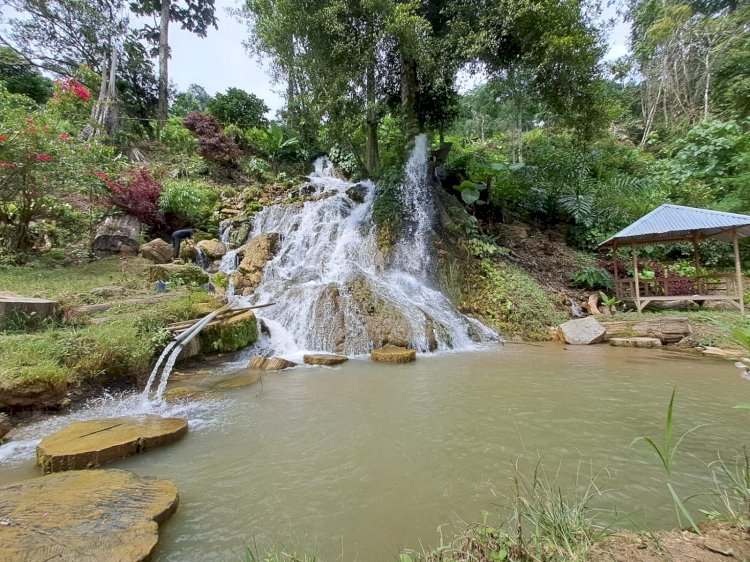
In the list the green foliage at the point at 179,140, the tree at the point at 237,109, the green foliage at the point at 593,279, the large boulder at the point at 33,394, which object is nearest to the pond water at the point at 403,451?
the large boulder at the point at 33,394

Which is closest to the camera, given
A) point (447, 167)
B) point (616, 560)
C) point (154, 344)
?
point (616, 560)

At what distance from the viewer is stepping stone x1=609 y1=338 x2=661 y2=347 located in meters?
7.25

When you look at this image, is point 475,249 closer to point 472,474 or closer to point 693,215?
point 693,215

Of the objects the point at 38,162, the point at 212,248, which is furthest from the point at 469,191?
the point at 38,162

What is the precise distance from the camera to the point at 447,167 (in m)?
14.8

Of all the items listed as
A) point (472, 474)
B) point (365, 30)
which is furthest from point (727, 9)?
point (472, 474)

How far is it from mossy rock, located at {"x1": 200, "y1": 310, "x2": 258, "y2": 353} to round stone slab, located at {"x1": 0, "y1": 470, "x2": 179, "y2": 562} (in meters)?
3.90

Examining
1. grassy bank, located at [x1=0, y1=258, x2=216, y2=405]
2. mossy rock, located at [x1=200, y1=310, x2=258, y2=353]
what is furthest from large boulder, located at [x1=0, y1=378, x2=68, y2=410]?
mossy rock, located at [x1=200, y1=310, x2=258, y2=353]

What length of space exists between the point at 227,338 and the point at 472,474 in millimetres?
5178

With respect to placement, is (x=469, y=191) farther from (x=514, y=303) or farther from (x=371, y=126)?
(x=514, y=303)

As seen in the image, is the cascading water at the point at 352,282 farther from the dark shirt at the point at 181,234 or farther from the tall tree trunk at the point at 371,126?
the dark shirt at the point at 181,234

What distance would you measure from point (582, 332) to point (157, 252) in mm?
10976

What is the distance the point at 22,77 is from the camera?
1752 cm

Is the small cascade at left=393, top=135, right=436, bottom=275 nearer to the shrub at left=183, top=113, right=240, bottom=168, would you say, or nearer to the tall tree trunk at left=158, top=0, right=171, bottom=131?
the shrub at left=183, top=113, right=240, bottom=168
